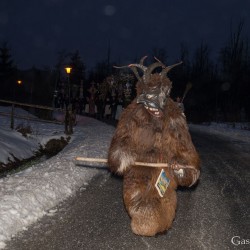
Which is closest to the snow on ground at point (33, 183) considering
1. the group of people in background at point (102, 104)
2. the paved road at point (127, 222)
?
the paved road at point (127, 222)

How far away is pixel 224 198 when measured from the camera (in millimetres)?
8062

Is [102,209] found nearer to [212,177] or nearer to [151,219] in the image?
[151,219]

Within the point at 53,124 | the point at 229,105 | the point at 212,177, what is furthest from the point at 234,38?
the point at 212,177

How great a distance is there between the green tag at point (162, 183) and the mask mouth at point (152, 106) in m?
0.71

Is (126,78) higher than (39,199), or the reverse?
(126,78)

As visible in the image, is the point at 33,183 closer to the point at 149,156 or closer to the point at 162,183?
the point at 149,156

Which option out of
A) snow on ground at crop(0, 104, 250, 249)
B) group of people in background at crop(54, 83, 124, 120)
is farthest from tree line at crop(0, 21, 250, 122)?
snow on ground at crop(0, 104, 250, 249)

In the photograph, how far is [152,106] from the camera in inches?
190

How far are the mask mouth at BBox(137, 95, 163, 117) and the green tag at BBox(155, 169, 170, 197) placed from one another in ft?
2.31

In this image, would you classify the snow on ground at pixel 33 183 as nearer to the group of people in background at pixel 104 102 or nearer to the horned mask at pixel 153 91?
the horned mask at pixel 153 91

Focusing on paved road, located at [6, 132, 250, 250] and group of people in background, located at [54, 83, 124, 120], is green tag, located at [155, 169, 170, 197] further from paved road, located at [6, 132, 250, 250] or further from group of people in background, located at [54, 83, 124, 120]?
group of people in background, located at [54, 83, 124, 120]

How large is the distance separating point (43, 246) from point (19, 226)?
0.75m

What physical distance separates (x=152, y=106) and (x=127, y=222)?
2410 millimetres

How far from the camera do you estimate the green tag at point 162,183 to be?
15.6ft
